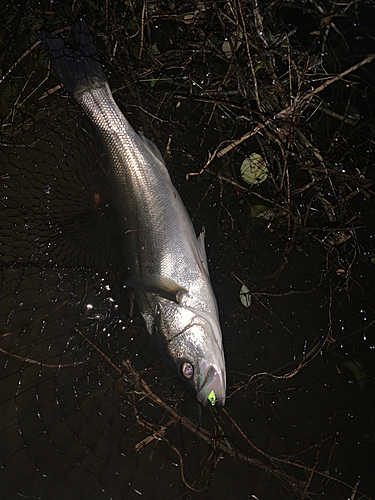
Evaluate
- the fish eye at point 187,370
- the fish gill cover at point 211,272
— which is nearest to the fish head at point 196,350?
the fish eye at point 187,370

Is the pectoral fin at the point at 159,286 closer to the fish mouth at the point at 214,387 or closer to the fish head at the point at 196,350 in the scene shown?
the fish head at the point at 196,350

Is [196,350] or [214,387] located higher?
[196,350]

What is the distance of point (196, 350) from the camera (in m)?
1.70

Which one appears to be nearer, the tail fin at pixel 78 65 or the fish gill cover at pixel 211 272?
the tail fin at pixel 78 65

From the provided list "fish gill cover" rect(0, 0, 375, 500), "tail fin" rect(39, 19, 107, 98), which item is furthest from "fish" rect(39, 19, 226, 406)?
"fish gill cover" rect(0, 0, 375, 500)

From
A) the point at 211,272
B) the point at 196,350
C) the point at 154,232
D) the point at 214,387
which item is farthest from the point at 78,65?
the point at 214,387

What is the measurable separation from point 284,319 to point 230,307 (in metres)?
0.39

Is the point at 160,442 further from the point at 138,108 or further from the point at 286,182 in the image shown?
the point at 138,108

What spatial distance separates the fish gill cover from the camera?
2.07 meters

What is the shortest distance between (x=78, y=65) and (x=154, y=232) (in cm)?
92

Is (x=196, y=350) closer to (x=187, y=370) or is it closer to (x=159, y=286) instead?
(x=187, y=370)

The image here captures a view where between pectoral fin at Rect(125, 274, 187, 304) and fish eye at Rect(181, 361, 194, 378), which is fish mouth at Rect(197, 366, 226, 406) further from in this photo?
pectoral fin at Rect(125, 274, 187, 304)

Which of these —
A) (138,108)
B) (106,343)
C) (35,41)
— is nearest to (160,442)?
(106,343)

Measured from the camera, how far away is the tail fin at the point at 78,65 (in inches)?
68.7
